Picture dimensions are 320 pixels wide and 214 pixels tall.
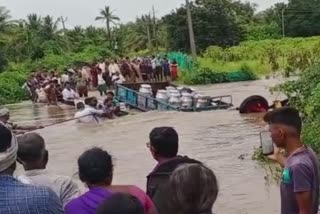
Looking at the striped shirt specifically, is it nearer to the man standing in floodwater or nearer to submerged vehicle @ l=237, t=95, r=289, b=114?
the man standing in floodwater

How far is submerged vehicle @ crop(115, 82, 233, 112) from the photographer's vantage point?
867 inches

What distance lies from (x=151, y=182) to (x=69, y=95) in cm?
2371

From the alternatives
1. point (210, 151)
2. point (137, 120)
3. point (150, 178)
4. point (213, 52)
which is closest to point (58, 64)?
point (213, 52)

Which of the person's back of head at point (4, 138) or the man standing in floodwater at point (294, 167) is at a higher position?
the person's back of head at point (4, 138)

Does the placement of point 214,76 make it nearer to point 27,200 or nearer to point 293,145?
point 293,145

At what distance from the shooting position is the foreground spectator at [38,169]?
4.18 m

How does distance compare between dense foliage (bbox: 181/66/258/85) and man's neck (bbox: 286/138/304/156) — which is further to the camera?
dense foliage (bbox: 181/66/258/85)

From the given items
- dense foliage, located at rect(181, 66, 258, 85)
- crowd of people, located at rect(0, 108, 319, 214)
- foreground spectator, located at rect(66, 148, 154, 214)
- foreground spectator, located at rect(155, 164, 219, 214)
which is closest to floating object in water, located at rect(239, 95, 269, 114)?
dense foliage, located at rect(181, 66, 258, 85)

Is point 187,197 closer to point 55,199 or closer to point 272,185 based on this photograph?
point 55,199

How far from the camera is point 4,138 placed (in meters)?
3.24

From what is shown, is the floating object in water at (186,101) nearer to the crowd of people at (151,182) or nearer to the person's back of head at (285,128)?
the crowd of people at (151,182)

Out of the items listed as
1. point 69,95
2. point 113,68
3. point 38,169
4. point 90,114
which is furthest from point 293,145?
Answer: point 113,68

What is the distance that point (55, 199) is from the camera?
313 centimetres

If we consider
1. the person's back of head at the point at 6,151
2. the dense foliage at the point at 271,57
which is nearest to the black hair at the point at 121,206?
the person's back of head at the point at 6,151
